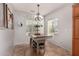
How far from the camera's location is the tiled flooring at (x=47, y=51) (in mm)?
2002

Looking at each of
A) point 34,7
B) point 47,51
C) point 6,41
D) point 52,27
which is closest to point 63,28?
point 52,27

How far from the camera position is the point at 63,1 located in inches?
69.1

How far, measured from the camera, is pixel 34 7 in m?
1.96

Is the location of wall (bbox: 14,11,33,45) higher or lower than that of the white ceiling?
lower

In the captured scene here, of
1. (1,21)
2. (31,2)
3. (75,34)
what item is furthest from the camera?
(75,34)

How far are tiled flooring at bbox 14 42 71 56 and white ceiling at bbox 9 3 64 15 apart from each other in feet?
2.11

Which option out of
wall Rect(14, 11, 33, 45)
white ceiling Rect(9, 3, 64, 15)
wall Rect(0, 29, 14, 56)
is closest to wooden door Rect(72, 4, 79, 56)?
white ceiling Rect(9, 3, 64, 15)

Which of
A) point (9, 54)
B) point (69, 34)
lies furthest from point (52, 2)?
point (9, 54)

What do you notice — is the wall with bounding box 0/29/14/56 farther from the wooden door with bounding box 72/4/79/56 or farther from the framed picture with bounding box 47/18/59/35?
the wooden door with bounding box 72/4/79/56

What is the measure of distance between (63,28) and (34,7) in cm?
70

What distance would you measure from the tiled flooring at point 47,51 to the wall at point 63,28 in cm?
9

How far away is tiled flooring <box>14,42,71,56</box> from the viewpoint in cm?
200

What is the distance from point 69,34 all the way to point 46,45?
1.60 feet

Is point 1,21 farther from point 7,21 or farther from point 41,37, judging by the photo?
point 41,37
